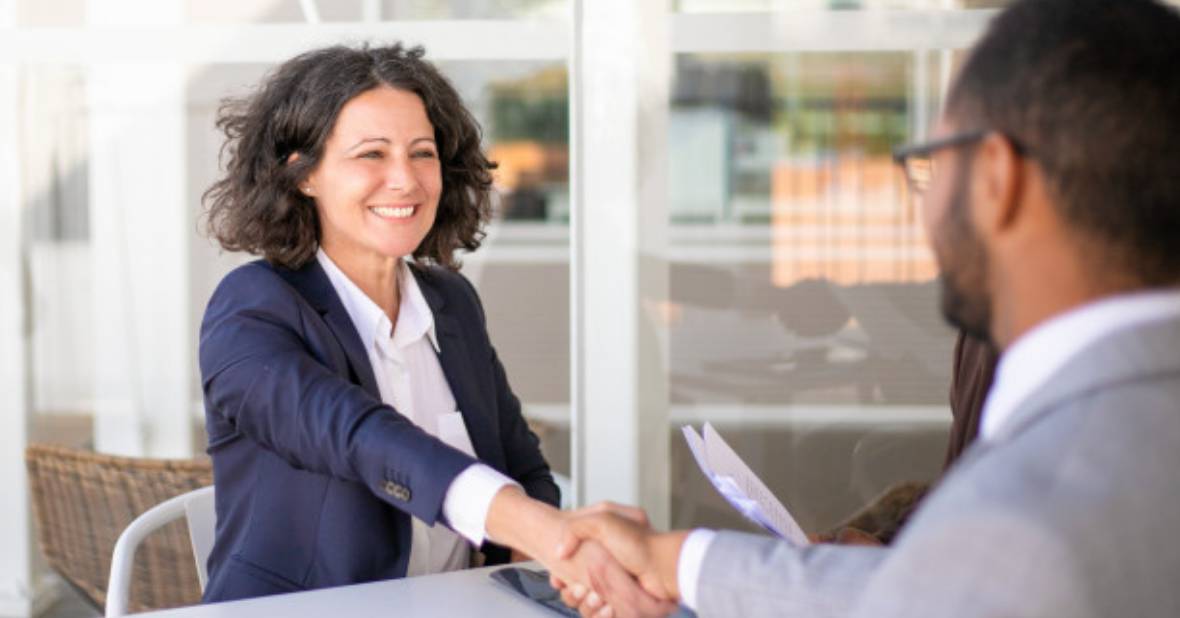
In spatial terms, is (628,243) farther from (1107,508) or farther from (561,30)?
(1107,508)

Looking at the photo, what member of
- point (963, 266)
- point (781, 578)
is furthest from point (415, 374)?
point (963, 266)

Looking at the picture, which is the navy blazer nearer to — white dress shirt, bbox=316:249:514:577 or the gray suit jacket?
white dress shirt, bbox=316:249:514:577

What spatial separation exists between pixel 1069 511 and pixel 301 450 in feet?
4.52

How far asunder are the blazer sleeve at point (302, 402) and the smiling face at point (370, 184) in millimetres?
178

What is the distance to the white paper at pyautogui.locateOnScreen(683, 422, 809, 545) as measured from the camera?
1773mm

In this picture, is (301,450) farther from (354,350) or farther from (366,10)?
A: (366,10)

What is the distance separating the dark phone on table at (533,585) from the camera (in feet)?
6.49

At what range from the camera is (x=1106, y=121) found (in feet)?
3.67

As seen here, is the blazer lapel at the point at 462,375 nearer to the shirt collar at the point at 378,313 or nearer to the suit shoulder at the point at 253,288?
the shirt collar at the point at 378,313

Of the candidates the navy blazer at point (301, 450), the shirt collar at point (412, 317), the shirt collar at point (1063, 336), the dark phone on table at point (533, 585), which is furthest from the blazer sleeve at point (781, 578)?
the shirt collar at point (412, 317)

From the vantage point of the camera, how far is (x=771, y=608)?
1.46 meters

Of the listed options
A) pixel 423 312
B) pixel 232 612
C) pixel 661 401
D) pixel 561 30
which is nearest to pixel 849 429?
pixel 661 401

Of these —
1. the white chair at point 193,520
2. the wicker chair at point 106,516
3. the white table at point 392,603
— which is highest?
the white table at point 392,603

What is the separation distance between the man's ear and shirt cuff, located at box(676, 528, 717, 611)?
0.56 m
